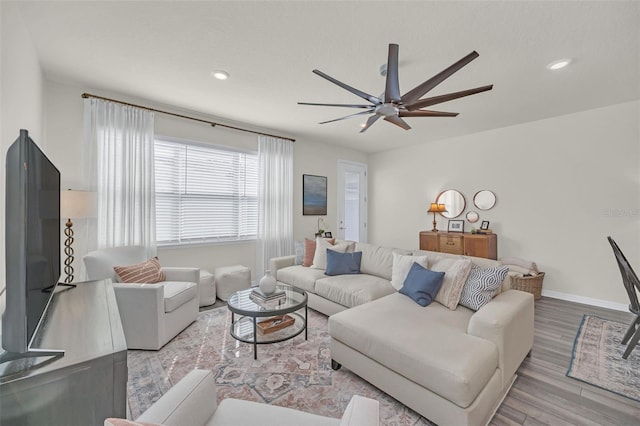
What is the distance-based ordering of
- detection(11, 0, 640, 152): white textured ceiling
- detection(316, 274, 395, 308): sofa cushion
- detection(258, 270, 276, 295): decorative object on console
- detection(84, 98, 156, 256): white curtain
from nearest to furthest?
detection(11, 0, 640, 152): white textured ceiling, detection(258, 270, 276, 295): decorative object on console, detection(316, 274, 395, 308): sofa cushion, detection(84, 98, 156, 256): white curtain

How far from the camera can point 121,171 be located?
321 centimetres

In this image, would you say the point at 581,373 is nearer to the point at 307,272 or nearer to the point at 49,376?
the point at 307,272

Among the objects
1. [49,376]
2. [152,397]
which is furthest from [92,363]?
[152,397]

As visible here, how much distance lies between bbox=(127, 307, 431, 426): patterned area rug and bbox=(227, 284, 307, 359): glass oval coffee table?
0.09m

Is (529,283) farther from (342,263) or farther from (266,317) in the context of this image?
(266,317)

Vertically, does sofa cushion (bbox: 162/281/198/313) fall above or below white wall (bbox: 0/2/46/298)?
below

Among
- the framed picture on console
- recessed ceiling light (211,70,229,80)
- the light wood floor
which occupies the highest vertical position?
recessed ceiling light (211,70,229,80)

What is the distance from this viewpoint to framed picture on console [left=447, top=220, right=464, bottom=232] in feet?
15.8

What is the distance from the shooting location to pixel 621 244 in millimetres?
3473

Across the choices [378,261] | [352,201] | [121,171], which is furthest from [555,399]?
[352,201]

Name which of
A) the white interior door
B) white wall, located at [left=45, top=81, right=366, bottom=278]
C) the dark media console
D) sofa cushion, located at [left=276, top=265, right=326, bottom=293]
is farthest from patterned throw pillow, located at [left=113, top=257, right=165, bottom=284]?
the white interior door

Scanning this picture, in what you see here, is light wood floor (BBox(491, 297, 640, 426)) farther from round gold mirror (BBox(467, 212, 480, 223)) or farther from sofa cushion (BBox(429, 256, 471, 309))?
round gold mirror (BBox(467, 212, 480, 223))

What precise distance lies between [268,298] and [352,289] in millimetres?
889

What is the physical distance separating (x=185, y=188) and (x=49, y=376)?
130 inches
